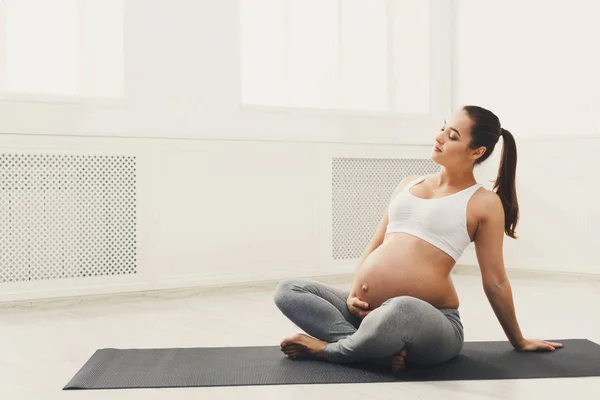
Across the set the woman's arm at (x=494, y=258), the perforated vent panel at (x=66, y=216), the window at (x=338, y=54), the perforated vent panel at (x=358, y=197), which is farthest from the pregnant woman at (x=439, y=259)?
the window at (x=338, y=54)

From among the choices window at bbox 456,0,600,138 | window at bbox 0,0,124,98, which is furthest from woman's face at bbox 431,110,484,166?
window at bbox 456,0,600,138

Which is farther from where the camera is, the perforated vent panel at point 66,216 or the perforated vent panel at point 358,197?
the perforated vent panel at point 358,197

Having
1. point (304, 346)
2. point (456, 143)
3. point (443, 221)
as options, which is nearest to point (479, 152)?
point (456, 143)

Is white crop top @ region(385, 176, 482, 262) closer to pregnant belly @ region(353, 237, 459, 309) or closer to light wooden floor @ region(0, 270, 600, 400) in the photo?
pregnant belly @ region(353, 237, 459, 309)

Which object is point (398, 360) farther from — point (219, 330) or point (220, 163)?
point (220, 163)

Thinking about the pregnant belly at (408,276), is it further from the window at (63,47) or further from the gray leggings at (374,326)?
the window at (63,47)

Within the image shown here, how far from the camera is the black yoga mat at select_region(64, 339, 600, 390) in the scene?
5.43 ft

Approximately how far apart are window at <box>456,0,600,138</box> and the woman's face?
189 centimetres

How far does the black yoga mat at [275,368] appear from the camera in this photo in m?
1.66

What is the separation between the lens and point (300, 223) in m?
3.49

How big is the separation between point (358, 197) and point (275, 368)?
198cm

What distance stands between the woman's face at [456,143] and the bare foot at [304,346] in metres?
0.60

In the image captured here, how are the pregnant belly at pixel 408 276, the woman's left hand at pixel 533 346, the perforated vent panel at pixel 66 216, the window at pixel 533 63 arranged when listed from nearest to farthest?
the pregnant belly at pixel 408 276 < the woman's left hand at pixel 533 346 < the perforated vent panel at pixel 66 216 < the window at pixel 533 63

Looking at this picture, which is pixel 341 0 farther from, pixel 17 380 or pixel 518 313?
pixel 17 380
